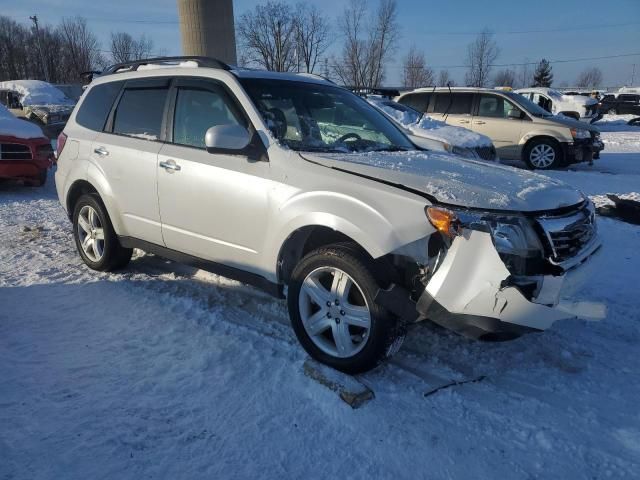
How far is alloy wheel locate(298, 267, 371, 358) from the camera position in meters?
2.93

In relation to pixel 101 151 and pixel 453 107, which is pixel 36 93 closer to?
pixel 453 107

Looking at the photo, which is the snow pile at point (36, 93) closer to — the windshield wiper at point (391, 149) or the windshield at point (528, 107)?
the windshield at point (528, 107)

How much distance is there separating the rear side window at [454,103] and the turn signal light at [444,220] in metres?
10.9

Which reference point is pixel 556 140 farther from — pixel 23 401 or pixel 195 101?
pixel 23 401

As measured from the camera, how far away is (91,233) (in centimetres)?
473

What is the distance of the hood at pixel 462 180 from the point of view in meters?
2.65

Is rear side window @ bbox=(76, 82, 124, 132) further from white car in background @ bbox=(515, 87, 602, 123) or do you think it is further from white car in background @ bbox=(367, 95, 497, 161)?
white car in background @ bbox=(515, 87, 602, 123)

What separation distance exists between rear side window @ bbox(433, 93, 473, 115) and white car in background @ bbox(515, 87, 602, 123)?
10.0 m

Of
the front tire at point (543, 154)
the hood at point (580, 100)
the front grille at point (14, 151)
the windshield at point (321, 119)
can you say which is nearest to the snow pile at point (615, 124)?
the hood at point (580, 100)

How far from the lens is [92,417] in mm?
2588

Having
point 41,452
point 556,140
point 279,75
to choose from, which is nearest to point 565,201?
point 279,75

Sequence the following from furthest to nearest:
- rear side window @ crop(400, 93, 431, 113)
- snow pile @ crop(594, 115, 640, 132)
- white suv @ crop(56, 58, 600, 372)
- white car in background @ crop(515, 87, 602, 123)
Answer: snow pile @ crop(594, 115, 640, 132), white car in background @ crop(515, 87, 602, 123), rear side window @ crop(400, 93, 431, 113), white suv @ crop(56, 58, 600, 372)

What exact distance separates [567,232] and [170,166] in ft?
9.17

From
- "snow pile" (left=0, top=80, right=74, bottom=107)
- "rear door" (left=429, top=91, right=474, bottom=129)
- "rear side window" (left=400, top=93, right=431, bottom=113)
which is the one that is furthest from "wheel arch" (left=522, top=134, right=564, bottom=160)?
"snow pile" (left=0, top=80, right=74, bottom=107)
